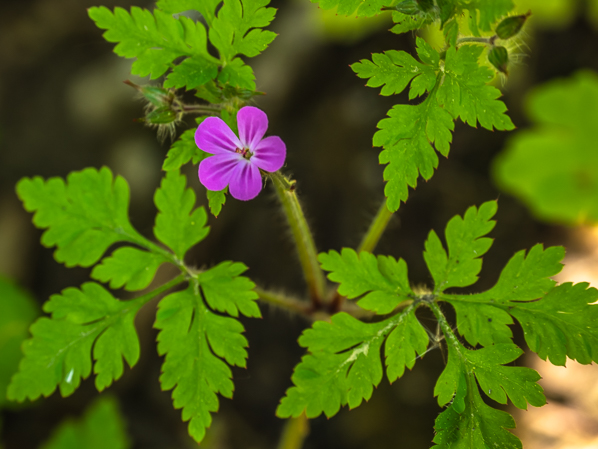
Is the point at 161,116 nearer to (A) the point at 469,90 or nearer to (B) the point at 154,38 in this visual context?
(B) the point at 154,38

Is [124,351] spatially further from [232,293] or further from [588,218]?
Answer: [588,218]

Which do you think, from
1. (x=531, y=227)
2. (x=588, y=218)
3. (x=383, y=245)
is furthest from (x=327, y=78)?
(x=588, y=218)

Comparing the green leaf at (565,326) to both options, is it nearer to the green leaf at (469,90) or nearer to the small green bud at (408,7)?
the green leaf at (469,90)

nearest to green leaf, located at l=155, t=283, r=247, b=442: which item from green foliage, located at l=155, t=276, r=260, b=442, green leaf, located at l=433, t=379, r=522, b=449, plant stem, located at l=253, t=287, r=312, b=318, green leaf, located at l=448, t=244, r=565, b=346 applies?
green foliage, located at l=155, t=276, r=260, b=442

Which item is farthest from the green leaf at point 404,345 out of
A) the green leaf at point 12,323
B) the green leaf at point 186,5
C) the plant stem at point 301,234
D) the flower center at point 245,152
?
the green leaf at point 12,323

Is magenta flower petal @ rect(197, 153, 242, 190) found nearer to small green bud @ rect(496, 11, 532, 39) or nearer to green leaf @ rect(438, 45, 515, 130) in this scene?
green leaf @ rect(438, 45, 515, 130)
